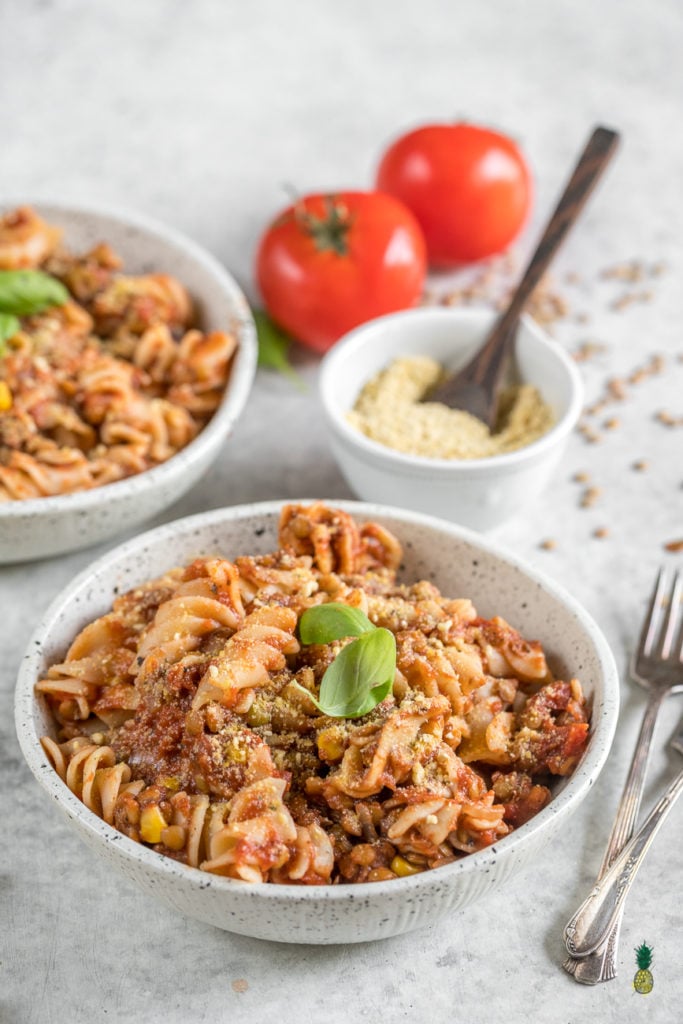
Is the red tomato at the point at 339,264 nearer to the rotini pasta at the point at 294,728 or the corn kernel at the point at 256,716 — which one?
the rotini pasta at the point at 294,728

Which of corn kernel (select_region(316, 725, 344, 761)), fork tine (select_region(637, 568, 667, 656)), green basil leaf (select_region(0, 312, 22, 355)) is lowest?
green basil leaf (select_region(0, 312, 22, 355))

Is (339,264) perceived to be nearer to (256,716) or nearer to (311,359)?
(311,359)

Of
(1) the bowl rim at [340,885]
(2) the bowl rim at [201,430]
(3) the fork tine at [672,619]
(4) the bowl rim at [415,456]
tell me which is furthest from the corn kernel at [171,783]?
(3) the fork tine at [672,619]

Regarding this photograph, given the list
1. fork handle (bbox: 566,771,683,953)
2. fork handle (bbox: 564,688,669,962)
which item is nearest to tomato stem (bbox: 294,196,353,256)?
fork handle (bbox: 564,688,669,962)

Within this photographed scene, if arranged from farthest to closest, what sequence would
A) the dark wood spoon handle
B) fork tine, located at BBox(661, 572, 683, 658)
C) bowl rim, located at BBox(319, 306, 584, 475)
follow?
the dark wood spoon handle
bowl rim, located at BBox(319, 306, 584, 475)
fork tine, located at BBox(661, 572, 683, 658)

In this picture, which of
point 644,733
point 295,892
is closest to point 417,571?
point 644,733

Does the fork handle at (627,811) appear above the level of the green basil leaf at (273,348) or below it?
above

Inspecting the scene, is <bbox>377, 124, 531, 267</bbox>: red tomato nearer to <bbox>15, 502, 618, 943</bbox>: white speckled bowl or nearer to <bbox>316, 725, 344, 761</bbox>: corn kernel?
<bbox>15, 502, 618, 943</bbox>: white speckled bowl
